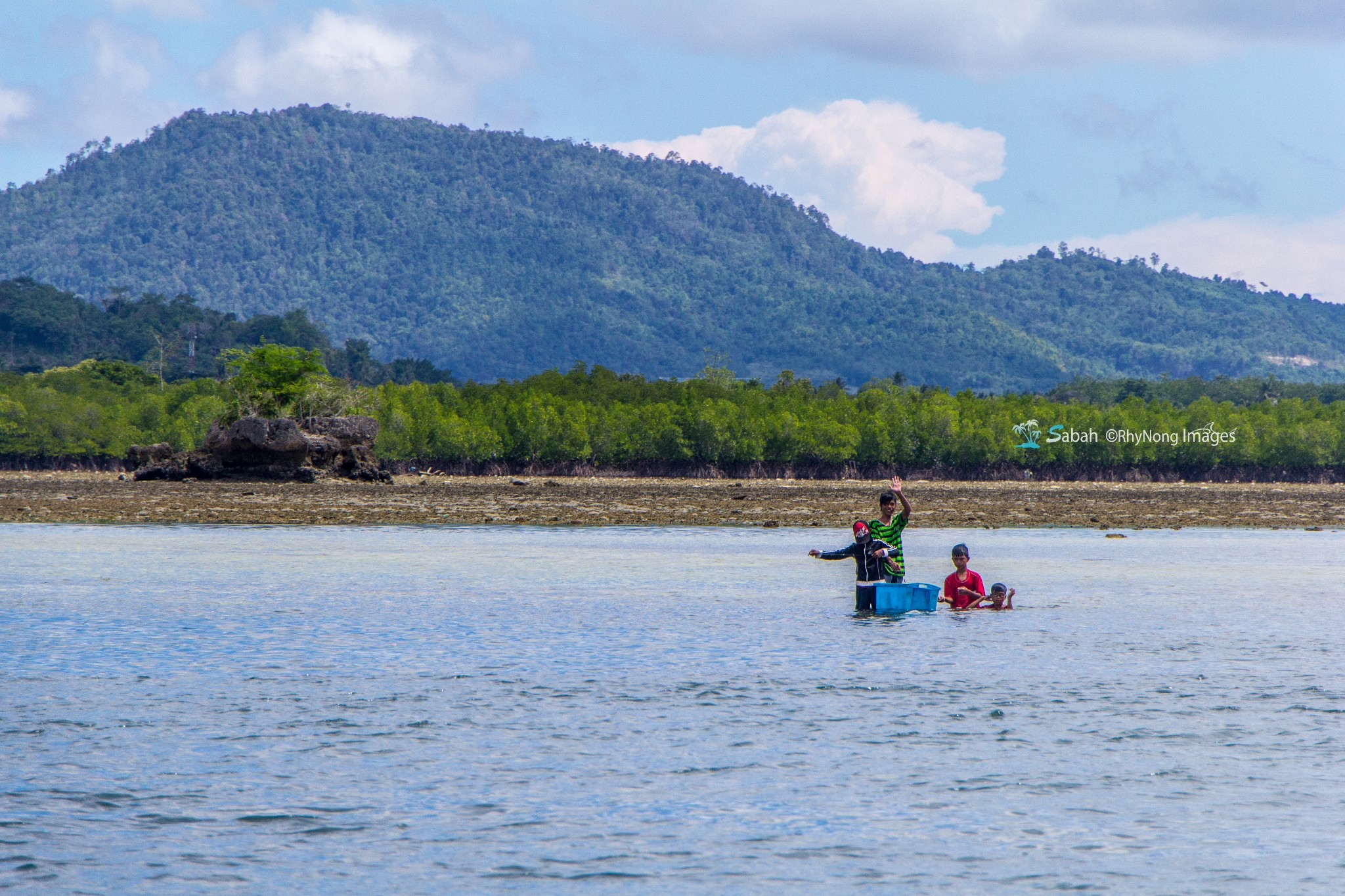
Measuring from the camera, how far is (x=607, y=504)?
240ft

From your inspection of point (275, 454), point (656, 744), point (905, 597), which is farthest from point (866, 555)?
point (275, 454)

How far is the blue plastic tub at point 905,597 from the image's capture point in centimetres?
2677

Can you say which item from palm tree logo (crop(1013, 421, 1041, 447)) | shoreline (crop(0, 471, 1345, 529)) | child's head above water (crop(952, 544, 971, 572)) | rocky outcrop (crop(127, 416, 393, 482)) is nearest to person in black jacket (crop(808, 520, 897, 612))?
child's head above water (crop(952, 544, 971, 572))

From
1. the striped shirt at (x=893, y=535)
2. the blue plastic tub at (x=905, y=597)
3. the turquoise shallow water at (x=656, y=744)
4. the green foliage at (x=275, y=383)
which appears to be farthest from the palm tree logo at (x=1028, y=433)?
the blue plastic tub at (x=905, y=597)

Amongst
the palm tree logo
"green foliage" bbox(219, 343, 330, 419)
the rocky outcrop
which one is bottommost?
the rocky outcrop

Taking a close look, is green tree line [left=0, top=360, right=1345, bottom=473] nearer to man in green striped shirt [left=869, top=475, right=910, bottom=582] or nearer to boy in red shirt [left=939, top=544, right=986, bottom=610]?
man in green striped shirt [left=869, top=475, right=910, bottom=582]

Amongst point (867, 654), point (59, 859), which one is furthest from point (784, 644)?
point (59, 859)

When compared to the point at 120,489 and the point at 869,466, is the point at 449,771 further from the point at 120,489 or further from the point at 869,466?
the point at 869,466

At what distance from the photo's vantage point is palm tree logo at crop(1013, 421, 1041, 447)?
130250 mm

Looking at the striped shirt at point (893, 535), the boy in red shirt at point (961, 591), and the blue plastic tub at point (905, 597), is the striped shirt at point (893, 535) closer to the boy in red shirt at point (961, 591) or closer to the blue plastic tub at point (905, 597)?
the blue plastic tub at point (905, 597)

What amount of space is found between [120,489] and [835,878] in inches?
2814

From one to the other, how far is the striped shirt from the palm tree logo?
103572 mm

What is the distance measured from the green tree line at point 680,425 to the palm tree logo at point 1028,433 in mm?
242

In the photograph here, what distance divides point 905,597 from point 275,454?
193ft
